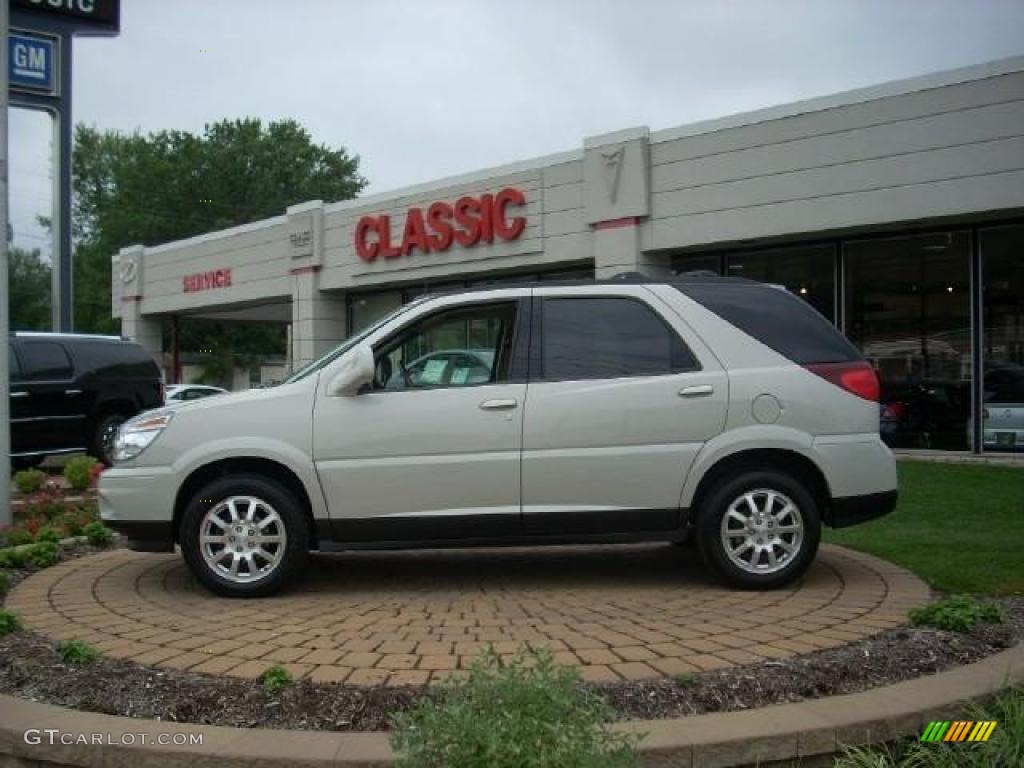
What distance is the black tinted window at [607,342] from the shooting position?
5.42 meters

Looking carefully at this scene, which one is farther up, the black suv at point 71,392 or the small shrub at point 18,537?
the black suv at point 71,392

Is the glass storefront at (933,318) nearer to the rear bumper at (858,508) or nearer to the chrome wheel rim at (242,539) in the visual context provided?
the rear bumper at (858,508)

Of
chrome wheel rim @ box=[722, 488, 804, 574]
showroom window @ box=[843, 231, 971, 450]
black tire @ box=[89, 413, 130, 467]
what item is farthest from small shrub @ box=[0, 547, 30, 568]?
showroom window @ box=[843, 231, 971, 450]

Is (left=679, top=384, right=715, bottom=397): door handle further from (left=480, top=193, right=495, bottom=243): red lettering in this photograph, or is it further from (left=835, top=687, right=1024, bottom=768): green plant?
(left=480, top=193, right=495, bottom=243): red lettering

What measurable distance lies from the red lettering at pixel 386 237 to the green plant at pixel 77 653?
53.3ft

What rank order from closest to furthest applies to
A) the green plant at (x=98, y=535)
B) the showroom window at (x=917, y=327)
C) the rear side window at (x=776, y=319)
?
the rear side window at (x=776, y=319), the green plant at (x=98, y=535), the showroom window at (x=917, y=327)

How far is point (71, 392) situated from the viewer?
42.0ft

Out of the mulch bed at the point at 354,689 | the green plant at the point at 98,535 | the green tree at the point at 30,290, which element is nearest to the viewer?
the mulch bed at the point at 354,689

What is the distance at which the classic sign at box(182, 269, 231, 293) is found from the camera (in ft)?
83.6

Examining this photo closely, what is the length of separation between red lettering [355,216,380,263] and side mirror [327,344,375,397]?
15307mm

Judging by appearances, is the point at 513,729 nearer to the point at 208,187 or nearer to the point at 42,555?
the point at 42,555

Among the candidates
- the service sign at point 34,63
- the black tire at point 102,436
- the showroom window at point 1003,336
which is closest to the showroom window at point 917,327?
the showroom window at point 1003,336

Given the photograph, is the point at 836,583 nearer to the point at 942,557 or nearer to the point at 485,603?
the point at 942,557

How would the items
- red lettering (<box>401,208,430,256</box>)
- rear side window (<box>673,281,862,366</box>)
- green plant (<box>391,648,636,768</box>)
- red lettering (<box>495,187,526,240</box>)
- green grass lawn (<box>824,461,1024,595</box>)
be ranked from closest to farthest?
1. green plant (<box>391,648,636,768</box>)
2. green grass lawn (<box>824,461,1024,595</box>)
3. rear side window (<box>673,281,862,366</box>)
4. red lettering (<box>495,187,526,240</box>)
5. red lettering (<box>401,208,430,256</box>)
